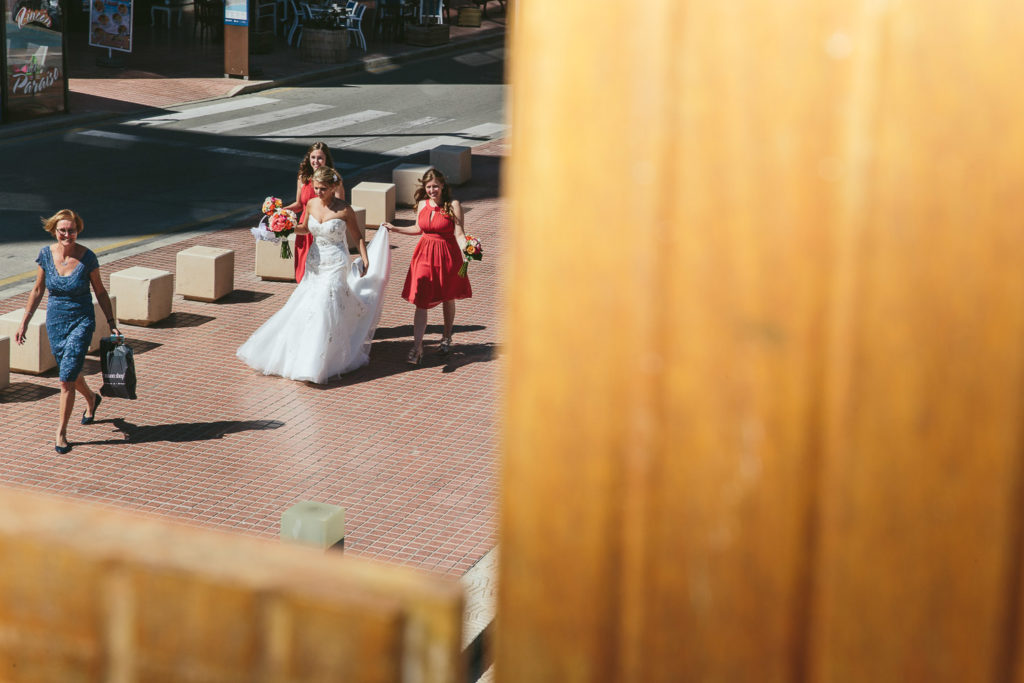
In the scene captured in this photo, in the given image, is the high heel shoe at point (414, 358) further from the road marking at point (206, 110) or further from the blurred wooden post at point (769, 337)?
the road marking at point (206, 110)

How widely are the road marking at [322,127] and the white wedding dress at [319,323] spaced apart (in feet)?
39.6

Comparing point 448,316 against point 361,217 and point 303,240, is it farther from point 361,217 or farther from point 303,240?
point 361,217

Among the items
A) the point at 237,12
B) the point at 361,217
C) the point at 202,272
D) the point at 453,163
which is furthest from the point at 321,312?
the point at 237,12

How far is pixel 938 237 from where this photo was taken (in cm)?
97

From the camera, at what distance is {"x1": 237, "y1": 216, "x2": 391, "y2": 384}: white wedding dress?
35.4 ft

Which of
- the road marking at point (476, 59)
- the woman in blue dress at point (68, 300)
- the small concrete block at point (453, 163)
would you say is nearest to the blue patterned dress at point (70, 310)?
the woman in blue dress at point (68, 300)

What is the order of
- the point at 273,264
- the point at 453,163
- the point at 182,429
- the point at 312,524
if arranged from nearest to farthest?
the point at 312,524, the point at 182,429, the point at 273,264, the point at 453,163

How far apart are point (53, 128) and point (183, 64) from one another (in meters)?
8.53

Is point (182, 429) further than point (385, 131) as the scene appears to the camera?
No

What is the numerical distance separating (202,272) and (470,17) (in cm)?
3027

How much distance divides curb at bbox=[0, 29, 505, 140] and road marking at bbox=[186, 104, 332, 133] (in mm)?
1858

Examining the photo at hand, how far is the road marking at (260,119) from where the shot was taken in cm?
2330

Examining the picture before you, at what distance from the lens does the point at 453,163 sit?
19578 millimetres

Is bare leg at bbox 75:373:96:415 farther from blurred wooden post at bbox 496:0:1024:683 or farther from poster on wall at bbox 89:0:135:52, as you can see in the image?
poster on wall at bbox 89:0:135:52
